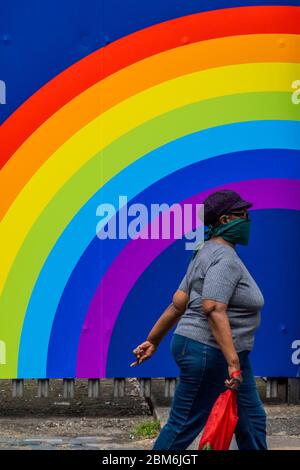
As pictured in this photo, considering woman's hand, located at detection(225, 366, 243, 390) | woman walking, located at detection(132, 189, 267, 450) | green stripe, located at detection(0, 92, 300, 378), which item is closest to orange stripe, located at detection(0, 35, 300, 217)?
green stripe, located at detection(0, 92, 300, 378)

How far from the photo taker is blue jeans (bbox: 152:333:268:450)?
520cm

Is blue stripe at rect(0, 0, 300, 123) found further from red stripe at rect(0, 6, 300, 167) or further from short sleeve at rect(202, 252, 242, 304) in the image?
short sleeve at rect(202, 252, 242, 304)

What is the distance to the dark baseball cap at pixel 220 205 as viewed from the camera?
17.6ft

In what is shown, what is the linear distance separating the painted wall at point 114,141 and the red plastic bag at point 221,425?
2446 mm

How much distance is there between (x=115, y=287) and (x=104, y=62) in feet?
5.24

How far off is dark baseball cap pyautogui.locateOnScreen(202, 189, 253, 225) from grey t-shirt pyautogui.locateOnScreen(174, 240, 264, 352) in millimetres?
131

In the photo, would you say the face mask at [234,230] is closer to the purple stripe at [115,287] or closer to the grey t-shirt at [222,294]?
the grey t-shirt at [222,294]

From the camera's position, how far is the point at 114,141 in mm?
7371

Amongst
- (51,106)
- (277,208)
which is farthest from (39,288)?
(277,208)

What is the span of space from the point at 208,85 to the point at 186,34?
0.39 metres

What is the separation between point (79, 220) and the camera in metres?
7.37

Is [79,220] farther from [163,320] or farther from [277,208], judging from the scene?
[163,320]

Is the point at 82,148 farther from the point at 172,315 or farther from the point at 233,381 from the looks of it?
the point at 233,381

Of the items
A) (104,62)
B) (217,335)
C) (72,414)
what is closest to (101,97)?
(104,62)
